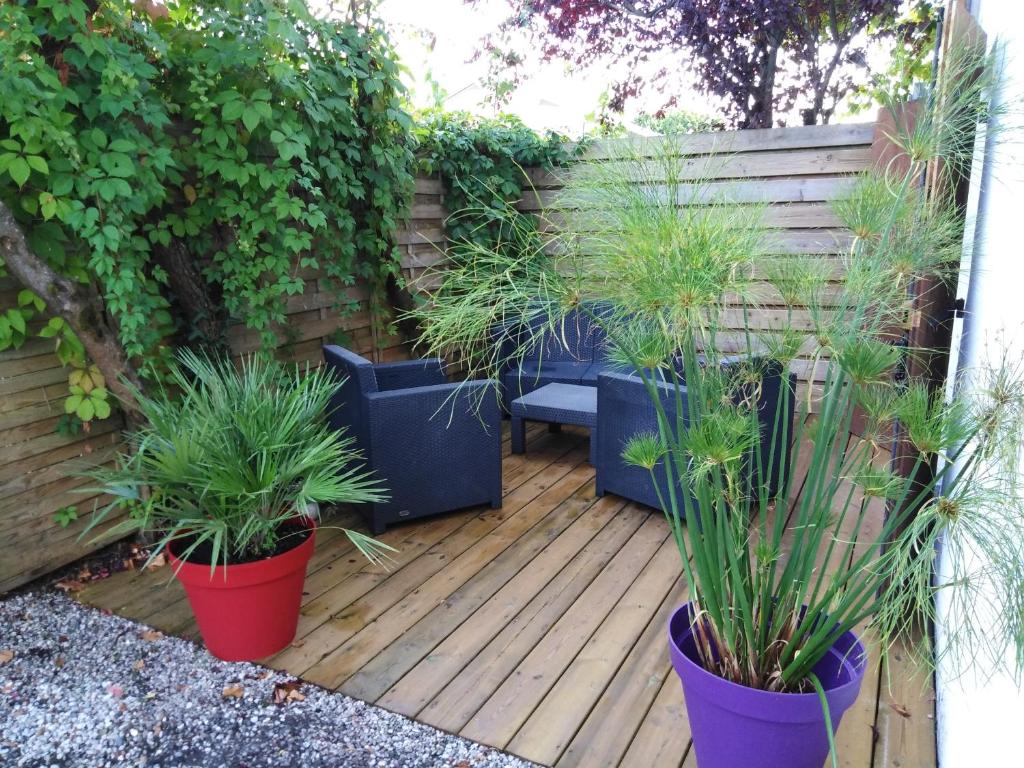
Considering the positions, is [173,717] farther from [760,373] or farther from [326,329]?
[326,329]

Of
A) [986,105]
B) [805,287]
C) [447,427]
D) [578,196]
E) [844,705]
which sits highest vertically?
[986,105]

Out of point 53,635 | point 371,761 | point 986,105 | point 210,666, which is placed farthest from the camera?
point 53,635

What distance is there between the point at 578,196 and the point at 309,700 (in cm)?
149

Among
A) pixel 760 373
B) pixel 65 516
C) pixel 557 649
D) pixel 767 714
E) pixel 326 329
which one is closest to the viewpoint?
pixel 767 714

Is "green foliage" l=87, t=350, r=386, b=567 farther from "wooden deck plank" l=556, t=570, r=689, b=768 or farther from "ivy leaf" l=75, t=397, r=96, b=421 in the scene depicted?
"wooden deck plank" l=556, t=570, r=689, b=768

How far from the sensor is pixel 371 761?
161 cm

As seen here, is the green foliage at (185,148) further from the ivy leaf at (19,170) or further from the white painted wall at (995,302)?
the white painted wall at (995,302)

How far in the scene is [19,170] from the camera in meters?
1.92

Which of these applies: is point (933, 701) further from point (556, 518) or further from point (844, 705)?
point (556, 518)

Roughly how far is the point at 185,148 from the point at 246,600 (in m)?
1.69

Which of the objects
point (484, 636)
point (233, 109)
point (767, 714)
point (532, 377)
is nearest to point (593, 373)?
point (532, 377)

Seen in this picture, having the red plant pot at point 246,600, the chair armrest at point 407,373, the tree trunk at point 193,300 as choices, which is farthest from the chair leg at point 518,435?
the red plant pot at point 246,600

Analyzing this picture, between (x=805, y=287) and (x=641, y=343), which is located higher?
(x=805, y=287)

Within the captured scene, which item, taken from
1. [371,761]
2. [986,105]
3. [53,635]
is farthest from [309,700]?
[986,105]
